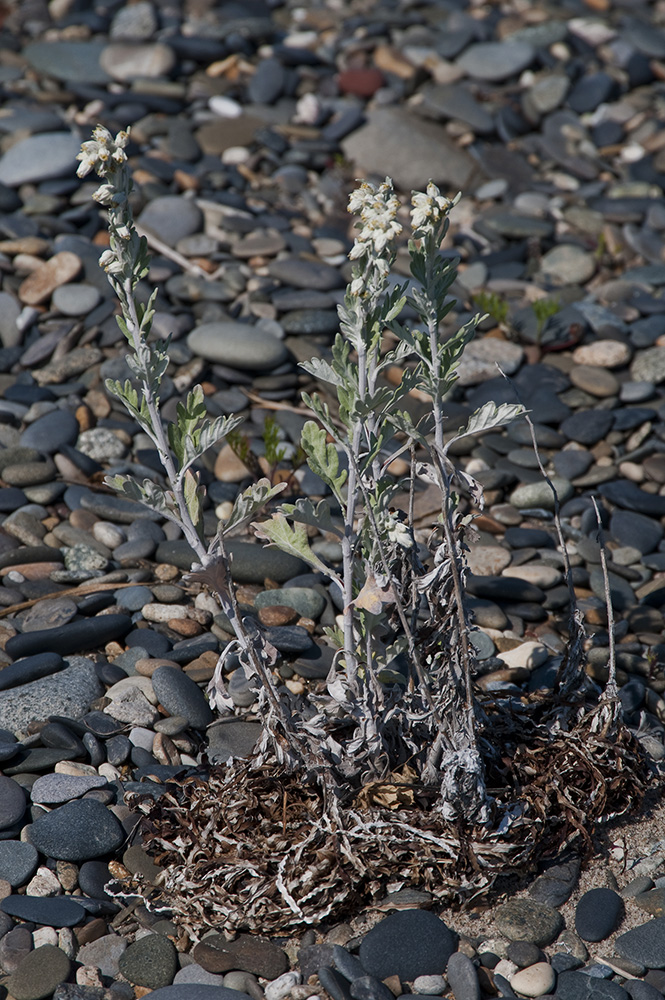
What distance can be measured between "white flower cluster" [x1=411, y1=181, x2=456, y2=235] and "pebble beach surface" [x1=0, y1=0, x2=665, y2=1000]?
4.20ft

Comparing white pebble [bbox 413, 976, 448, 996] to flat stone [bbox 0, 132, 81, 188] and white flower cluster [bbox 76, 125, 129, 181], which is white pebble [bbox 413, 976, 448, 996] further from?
flat stone [bbox 0, 132, 81, 188]

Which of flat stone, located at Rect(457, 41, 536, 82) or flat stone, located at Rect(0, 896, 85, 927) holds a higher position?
flat stone, located at Rect(457, 41, 536, 82)

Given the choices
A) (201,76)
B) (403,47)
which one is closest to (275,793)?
(201,76)

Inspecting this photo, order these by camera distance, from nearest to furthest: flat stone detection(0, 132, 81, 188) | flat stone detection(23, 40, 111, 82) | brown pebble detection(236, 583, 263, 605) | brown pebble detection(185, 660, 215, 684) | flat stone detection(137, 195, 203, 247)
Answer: brown pebble detection(185, 660, 215, 684) → brown pebble detection(236, 583, 263, 605) → flat stone detection(137, 195, 203, 247) → flat stone detection(0, 132, 81, 188) → flat stone detection(23, 40, 111, 82)

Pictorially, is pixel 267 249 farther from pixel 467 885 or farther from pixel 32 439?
pixel 467 885

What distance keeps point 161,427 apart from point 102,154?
0.62m

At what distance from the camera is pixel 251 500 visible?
2396 mm

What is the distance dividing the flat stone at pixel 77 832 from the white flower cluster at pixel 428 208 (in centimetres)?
186

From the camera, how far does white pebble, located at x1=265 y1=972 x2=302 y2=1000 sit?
2.43m

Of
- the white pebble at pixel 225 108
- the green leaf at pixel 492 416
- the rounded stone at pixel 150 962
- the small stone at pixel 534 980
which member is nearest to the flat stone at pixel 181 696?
the rounded stone at pixel 150 962

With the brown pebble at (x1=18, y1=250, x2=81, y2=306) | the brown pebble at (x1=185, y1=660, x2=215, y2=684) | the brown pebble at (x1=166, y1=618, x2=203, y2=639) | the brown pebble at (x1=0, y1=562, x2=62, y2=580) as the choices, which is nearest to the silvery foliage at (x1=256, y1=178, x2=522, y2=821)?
the brown pebble at (x1=185, y1=660, x2=215, y2=684)

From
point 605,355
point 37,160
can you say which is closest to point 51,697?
point 605,355

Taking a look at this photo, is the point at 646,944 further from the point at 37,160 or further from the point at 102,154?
the point at 37,160

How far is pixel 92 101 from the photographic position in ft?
23.0
